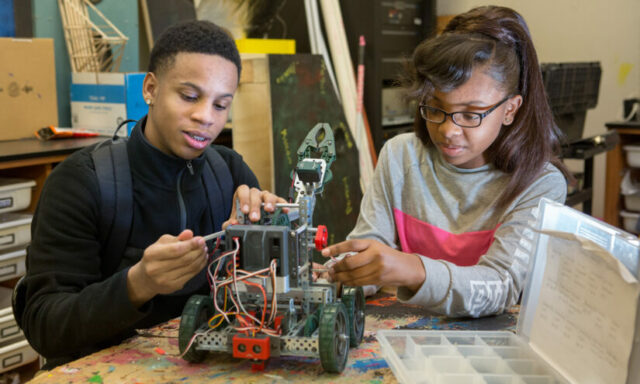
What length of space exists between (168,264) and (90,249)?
0.31 m

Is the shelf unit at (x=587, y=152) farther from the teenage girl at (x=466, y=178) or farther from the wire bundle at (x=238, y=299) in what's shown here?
the wire bundle at (x=238, y=299)

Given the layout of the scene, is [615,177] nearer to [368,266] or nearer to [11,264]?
[368,266]

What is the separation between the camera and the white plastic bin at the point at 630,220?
3576 mm

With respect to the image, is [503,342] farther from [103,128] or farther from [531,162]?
[103,128]

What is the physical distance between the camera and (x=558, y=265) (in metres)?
0.96

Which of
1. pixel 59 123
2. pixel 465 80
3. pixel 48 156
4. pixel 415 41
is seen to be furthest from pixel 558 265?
pixel 415 41

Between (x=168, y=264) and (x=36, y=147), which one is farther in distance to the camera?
(x=36, y=147)

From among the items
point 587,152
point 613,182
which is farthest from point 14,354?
point 613,182

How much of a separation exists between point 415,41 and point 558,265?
336cm

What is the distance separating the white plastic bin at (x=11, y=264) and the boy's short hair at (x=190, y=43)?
1251mm

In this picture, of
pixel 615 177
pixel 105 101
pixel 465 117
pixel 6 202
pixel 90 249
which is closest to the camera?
pixel 90 249

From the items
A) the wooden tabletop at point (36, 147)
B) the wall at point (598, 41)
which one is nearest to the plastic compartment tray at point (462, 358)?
the wooden tabletop at point (36, 147)

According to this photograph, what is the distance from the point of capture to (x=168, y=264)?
3.25ft

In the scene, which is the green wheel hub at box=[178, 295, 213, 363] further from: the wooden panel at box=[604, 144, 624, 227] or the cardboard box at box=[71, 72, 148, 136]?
the wooden panel at box=[604, 144, 624, 227]
